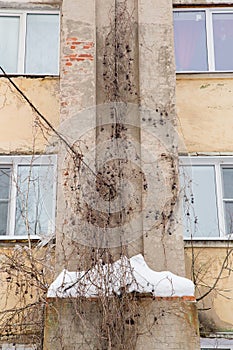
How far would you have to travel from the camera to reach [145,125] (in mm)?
9164

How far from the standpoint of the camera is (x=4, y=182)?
9.48m

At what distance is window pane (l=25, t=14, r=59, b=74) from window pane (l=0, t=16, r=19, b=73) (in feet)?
0.65

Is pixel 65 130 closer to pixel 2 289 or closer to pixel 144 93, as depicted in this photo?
pixel 144 93

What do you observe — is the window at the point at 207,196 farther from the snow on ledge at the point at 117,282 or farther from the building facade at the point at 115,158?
the snow on ledge at the point at 117,282

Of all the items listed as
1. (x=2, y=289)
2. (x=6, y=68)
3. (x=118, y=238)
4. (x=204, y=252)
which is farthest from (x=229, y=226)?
(x=6, y=68)

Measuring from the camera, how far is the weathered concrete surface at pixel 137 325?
7.73 meters

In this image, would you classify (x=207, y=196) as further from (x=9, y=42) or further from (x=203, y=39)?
(x=9, y=42)

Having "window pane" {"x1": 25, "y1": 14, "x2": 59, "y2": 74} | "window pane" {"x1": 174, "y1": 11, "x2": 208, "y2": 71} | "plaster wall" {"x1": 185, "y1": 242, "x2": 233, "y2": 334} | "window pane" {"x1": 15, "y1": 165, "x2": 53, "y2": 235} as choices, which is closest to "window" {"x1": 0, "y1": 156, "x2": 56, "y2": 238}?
"window pane" {"x1": 15, "y1": 165, "x2": 53, "y2": 235}

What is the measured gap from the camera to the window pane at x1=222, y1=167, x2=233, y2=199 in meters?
9.41

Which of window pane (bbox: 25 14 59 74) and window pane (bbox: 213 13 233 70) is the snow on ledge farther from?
window pane (bbox: 213 13 233 70)

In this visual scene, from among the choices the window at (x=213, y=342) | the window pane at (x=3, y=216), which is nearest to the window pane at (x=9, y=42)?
Result: the window pane at (x=3, y=216)

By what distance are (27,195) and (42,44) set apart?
275 centimetres

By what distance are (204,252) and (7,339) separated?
9.76 feet

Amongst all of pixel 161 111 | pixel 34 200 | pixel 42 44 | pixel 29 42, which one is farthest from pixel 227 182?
pixel 29 42
